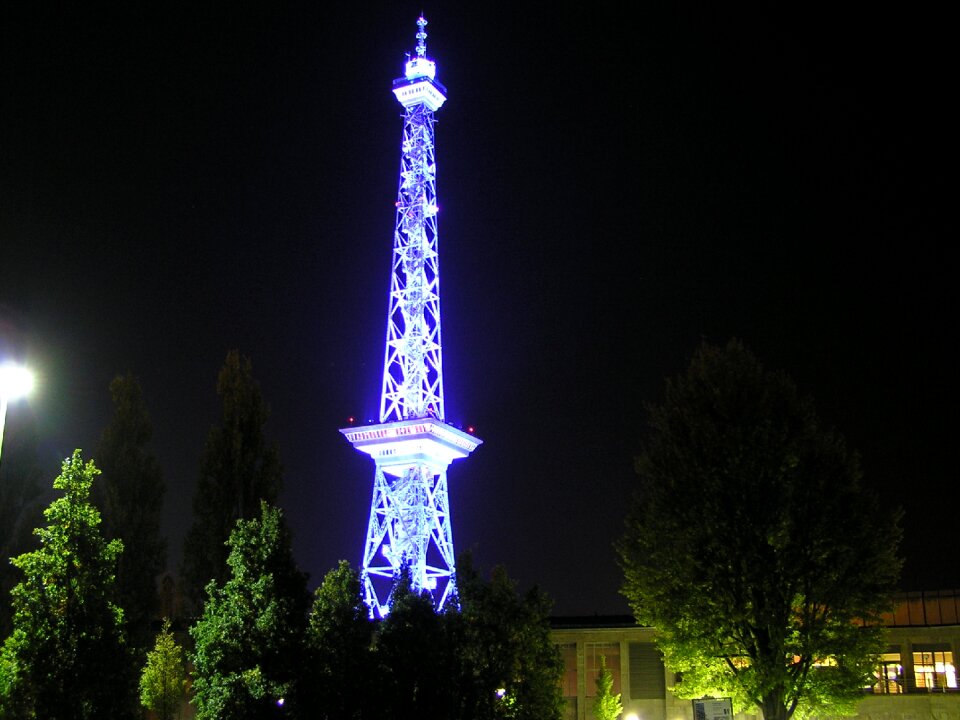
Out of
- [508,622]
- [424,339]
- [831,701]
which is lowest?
[831,701]

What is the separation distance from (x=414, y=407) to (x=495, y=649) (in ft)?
161

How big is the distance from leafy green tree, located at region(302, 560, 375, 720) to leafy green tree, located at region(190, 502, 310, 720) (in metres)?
0.88

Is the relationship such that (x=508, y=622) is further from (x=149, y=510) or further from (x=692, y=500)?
(x=149, y=510)

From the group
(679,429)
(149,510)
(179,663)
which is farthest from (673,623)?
(149,510)

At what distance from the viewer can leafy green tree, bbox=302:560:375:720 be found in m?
24.0

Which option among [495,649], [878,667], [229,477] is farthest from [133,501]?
[878,667]

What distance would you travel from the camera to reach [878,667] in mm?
46406

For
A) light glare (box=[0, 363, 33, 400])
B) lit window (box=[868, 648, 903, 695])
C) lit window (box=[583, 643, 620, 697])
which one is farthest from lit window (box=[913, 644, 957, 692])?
light glare (box=[0, 363, 33, 400])

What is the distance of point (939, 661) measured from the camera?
49.2 meters

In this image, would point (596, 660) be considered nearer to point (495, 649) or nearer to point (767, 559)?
point (767, 559)

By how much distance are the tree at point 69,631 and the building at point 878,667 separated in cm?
2687

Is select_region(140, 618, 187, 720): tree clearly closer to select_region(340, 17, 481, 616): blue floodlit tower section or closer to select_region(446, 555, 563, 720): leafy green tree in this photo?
select_region(446, 555, 563, 720): leafy green tree

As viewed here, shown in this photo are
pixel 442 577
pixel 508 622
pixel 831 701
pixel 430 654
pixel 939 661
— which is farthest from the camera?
pixel 442 577

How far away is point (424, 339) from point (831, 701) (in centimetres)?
4945
